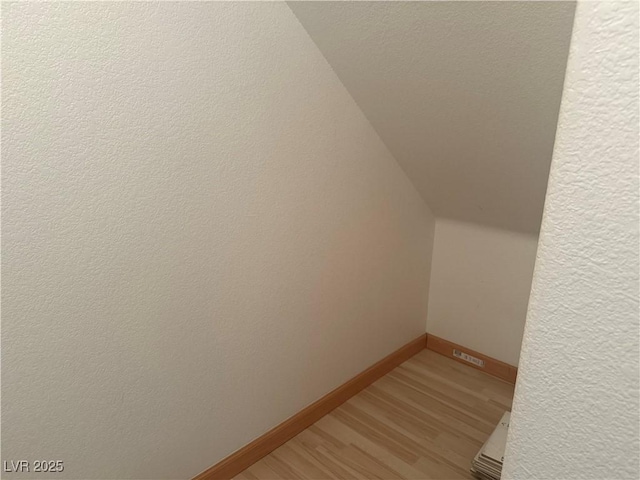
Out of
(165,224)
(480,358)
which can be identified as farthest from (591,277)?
(480,358)

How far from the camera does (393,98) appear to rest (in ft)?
5.09

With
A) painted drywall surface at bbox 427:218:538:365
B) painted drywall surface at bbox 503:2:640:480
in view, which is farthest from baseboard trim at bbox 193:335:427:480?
painted drywall surface at bbox 503:2:640:480

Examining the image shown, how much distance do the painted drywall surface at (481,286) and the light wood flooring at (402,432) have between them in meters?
0.22

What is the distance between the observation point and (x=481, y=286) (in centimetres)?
226

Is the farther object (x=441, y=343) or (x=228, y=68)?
(x=441, y=343)

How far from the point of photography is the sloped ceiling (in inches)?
44.1

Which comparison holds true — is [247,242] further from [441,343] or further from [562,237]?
[441,343]

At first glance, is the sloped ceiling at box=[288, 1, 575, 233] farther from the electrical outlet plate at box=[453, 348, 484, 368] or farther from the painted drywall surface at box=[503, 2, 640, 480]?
the electrical outlet plate at box=[453, 348, 484, 368]

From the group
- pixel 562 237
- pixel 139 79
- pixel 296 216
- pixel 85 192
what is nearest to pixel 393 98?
pixel 296 216

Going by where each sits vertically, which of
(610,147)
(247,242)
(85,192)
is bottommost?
(247,242)

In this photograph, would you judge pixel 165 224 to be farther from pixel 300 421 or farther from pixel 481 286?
pixel 481 286

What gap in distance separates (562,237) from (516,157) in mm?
1238

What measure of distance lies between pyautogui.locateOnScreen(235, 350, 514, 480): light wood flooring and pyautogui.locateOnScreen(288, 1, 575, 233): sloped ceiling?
0.93 meters

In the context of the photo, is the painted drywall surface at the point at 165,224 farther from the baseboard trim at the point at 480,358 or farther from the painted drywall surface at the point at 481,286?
the baseboard trim at the point at 480,358
